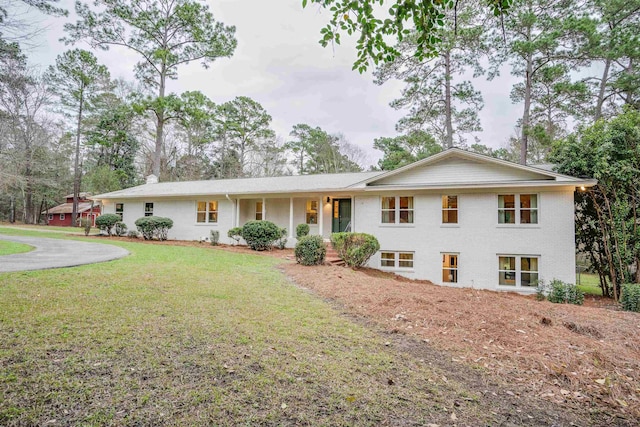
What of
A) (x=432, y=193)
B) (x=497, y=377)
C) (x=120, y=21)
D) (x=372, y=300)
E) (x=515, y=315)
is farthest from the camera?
(x=120, y=21)

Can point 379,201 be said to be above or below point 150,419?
above

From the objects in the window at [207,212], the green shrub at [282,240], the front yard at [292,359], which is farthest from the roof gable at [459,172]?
the window at [207,212]

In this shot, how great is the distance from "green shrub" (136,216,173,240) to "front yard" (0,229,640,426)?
1087cm

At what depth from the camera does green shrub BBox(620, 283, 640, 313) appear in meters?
8.24

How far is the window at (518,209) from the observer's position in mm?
11273

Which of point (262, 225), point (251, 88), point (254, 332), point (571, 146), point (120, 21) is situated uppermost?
point (120, 21)

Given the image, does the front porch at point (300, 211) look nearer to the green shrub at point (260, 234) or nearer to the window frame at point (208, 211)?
the window frame at point (208, 211)

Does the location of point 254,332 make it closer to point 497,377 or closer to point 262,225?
point 497,377

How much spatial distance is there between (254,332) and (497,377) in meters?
2.96

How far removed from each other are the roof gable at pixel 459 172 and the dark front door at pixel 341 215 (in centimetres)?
287

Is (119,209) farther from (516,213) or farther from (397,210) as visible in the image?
(516,213)

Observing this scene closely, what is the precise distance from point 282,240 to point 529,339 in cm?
1204

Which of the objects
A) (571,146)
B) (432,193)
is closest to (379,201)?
(432,193)

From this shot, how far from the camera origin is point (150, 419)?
224cm
